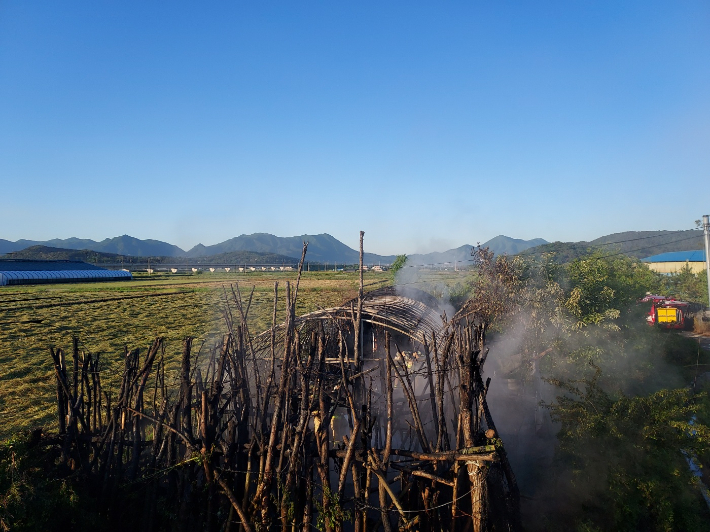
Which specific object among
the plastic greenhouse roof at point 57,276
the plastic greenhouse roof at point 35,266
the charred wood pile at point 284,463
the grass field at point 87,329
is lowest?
the grass field at point 87,329

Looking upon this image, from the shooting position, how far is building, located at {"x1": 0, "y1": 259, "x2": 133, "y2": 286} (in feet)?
149

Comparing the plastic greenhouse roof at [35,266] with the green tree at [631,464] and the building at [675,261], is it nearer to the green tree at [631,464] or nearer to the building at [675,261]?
the green tree at [631,464]

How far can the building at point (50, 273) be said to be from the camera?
4553cm

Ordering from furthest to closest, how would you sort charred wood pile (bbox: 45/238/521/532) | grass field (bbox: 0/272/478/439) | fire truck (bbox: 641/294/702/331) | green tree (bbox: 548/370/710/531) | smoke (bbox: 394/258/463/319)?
fire truck (bbox: 641/294/702/331), smoke (bbox: 394/258/463/319), grass field (bbox: 0/272/478/439), green tree (bbox: 548/370/710/531), charred wood pile (bbox: 45/238/521/532)

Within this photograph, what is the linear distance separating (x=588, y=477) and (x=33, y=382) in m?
12.3

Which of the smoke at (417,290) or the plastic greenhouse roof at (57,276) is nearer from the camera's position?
the smoke at (417,290)

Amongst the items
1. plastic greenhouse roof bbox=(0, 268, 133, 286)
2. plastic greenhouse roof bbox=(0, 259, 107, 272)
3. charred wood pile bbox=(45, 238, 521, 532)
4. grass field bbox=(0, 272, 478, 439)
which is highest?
plastic greenhouse roof bbox=(0, 259, 107, 272)

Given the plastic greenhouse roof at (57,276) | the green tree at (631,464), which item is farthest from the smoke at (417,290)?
the plastic greenhouse roof at (57,276)

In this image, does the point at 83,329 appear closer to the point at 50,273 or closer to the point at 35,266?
the point at 50,273

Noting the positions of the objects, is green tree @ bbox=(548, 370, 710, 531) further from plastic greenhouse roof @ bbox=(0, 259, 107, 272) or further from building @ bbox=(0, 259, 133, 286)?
plastic greenhouse roof @ bbox=(0, 259, 107, 272)

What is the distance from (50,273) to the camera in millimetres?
50562

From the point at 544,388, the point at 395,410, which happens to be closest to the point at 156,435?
the point at 395,410

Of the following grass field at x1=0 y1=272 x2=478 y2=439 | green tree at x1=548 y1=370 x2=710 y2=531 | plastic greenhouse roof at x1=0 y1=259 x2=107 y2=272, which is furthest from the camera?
plastic greenhouse roof at x1=0 y1=259 x2=107 y2=272

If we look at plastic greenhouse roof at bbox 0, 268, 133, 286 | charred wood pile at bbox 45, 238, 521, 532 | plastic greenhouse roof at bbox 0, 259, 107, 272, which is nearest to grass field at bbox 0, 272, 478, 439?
charred wood pile at bbox 45, 238, 521, 532
